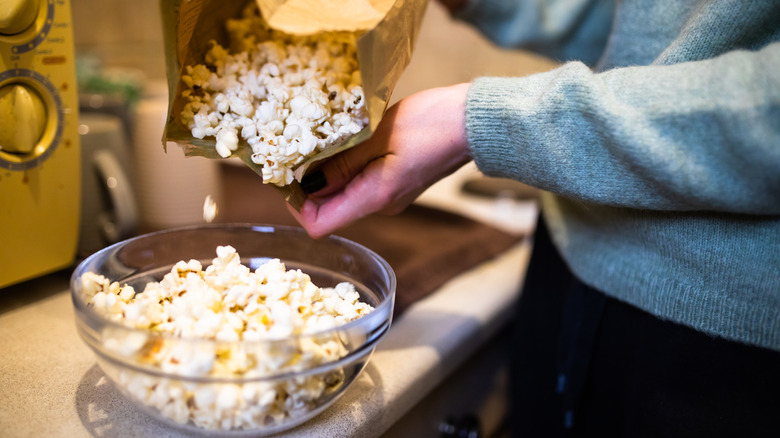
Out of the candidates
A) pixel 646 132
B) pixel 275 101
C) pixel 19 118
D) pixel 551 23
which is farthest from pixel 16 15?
pixel 551 23

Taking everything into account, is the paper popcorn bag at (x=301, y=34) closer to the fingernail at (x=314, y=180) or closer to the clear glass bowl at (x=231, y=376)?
the fingernail at (x=314, y=180)

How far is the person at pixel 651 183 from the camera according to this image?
430 mm

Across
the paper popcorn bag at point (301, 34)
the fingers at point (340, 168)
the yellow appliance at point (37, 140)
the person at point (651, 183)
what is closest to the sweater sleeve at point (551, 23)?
the person at point (651, 183)

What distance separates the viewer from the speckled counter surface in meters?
0.46

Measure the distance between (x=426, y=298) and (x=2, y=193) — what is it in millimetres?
516

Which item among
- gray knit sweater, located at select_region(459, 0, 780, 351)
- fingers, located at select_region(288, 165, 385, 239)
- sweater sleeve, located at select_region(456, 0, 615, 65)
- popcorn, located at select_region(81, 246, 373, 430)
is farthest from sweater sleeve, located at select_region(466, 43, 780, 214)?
sweater sleeve, located at select_region(456, 0, 615, 65)

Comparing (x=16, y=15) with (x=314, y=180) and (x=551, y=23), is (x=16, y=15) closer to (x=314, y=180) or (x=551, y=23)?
(x=314, y=180)

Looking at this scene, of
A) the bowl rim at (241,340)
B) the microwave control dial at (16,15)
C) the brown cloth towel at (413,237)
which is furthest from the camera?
the brown cloth towel at (413,237)

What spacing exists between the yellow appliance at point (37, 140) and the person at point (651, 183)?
29 centimetres

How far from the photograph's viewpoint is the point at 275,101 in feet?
1.65

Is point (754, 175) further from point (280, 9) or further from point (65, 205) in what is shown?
point (65, 205)

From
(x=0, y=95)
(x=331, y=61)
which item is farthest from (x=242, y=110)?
(x=0, y=95)

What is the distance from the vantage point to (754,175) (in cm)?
42

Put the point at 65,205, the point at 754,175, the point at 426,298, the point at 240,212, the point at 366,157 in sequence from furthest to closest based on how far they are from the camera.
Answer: the point at 240,212 → the point at 426,298 → the point at 65,205 → the point at 366,157 → the point at 754,175
